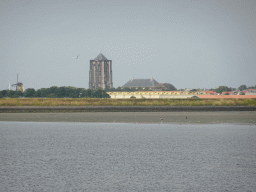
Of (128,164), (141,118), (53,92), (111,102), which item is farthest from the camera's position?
(53,92)

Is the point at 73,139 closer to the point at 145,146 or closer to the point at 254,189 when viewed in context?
the point at 145,146

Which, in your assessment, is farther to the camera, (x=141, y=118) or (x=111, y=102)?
(x=111, y=102)

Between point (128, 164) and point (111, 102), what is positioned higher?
point (111, 102)

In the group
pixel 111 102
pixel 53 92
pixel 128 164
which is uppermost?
pixel 53 92

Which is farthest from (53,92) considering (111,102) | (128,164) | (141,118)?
(128,164)

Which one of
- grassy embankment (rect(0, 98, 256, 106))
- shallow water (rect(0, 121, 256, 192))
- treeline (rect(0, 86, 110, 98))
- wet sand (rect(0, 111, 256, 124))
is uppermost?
treeline (rect(0, 86, 110, 98))

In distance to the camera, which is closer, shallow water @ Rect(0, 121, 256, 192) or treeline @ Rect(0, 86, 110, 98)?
shallow water @ Rect(0, 121, 256, 192)

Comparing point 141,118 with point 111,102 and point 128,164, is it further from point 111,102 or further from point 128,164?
point 111,102

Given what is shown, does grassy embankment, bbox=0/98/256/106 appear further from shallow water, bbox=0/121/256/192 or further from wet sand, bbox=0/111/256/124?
shallow water, bbox=0/121/256/192

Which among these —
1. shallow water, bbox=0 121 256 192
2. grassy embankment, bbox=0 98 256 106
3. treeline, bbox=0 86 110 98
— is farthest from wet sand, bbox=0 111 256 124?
treeline, bbox=0 86 110 98
